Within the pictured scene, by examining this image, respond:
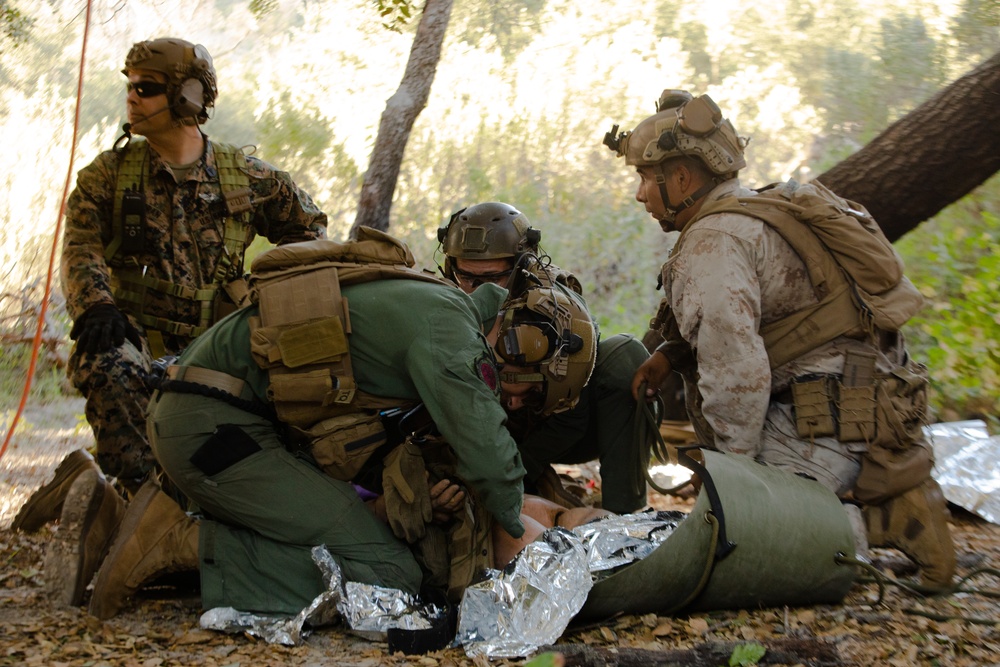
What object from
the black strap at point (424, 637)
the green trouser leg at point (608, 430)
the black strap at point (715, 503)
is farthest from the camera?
the green trouser leg at point (608, 430)

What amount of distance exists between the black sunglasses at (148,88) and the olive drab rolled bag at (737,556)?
2.98m

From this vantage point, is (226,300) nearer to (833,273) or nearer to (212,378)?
A: (212,378)

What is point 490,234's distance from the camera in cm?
434

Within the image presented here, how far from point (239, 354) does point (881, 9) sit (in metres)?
10.7

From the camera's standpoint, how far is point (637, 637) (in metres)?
3.03

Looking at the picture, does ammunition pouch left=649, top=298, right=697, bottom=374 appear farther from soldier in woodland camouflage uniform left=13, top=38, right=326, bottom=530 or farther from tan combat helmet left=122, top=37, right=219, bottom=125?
tan combat helmet left=122, top=37, right=219, bottom=125

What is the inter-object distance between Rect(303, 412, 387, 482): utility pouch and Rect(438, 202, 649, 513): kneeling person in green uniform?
1.00m

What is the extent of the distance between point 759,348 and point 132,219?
9.33ft

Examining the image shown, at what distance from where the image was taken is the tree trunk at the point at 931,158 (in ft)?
17.0

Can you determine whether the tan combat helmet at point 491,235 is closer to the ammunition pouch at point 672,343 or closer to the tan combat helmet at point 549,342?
the tan combat helmet at point 549,342

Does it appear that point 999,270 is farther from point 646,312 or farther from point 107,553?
point 107,553

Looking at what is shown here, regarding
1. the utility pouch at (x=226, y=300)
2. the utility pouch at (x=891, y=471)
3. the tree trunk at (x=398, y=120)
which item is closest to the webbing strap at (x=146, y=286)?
the utility pouch at (x=226, y=300)

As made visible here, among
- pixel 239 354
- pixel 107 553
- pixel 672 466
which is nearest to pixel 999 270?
pixel 672 466

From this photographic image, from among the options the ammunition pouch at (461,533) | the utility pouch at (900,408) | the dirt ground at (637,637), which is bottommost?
the dirt ground at (637,637)
